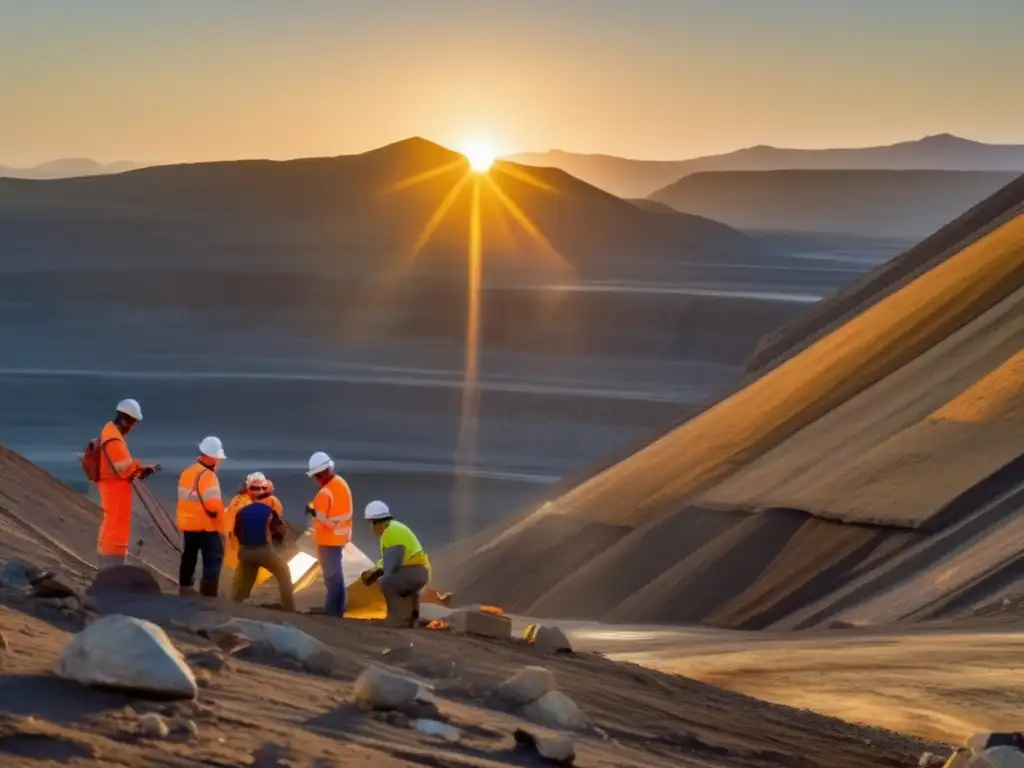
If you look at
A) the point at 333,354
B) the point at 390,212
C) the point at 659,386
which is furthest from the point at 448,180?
the point at 659,386

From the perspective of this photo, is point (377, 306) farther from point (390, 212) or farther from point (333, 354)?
point (390, 212)

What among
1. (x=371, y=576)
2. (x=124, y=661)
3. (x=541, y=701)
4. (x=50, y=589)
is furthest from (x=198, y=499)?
(x=124, y=661)

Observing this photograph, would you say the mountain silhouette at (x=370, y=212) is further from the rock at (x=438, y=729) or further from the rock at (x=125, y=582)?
the rock at (x=438, y=729)

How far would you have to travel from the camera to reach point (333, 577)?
12367mm

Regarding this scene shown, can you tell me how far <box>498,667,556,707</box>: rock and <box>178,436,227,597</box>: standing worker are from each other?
2.88 metres

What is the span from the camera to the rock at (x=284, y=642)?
931 cm

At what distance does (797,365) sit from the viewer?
34.4 metres

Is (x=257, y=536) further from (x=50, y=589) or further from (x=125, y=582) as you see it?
(x=50, y=589)

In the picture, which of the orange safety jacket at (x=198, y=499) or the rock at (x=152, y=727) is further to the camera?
the orange safety jacket at (x=198, y=499)

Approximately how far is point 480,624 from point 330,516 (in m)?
1.49

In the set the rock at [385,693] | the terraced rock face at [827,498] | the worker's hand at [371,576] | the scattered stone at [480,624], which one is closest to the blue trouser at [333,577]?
A: the worker's hand at [371,576]

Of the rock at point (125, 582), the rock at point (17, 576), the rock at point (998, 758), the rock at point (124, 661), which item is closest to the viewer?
the rock at point (124, 661)

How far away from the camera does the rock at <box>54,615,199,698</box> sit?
743 cm

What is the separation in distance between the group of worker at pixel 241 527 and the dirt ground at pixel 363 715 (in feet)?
2.30
